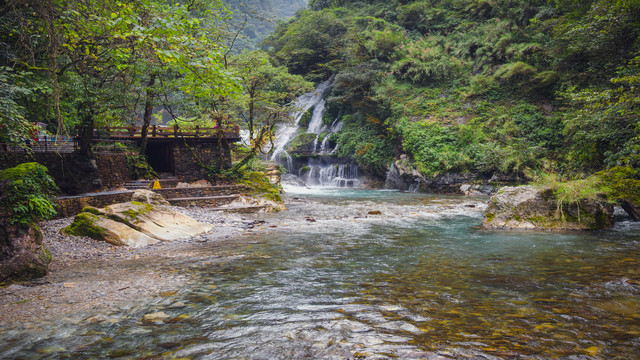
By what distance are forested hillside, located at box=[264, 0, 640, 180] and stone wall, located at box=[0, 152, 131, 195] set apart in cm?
1687

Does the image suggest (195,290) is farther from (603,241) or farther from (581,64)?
(581,64)

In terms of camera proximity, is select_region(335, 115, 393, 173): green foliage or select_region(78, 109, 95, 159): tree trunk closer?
select_region(78, 109, 95, 159): tree trunk

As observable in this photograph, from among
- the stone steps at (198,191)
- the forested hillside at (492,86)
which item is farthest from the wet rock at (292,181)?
the stone steps at (198,191)

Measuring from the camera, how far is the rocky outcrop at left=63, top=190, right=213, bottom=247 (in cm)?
732

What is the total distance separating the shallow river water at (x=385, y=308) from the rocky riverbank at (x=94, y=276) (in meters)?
A: 0.27

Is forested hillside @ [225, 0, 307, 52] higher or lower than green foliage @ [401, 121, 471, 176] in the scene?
higher

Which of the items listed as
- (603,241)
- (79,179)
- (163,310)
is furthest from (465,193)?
(79,179)

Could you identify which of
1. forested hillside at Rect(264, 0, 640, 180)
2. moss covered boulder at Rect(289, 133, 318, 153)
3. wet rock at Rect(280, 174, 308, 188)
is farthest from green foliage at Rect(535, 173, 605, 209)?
moss covered boulder at Rect(289, 133, 318, 153)

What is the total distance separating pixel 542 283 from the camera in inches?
179

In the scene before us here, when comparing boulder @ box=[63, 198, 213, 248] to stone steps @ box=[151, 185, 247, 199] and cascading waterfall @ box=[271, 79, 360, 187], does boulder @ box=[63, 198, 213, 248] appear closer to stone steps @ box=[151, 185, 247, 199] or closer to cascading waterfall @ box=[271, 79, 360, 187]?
stone steps @ box=[151, 185, 247, 199]

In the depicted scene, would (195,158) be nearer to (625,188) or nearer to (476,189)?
(476,189)

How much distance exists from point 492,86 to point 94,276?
25175 mm

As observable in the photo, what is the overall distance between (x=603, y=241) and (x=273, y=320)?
311 inches

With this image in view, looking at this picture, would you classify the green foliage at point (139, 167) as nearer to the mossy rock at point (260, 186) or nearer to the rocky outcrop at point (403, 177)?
the mossy rock at point (260, 186)
